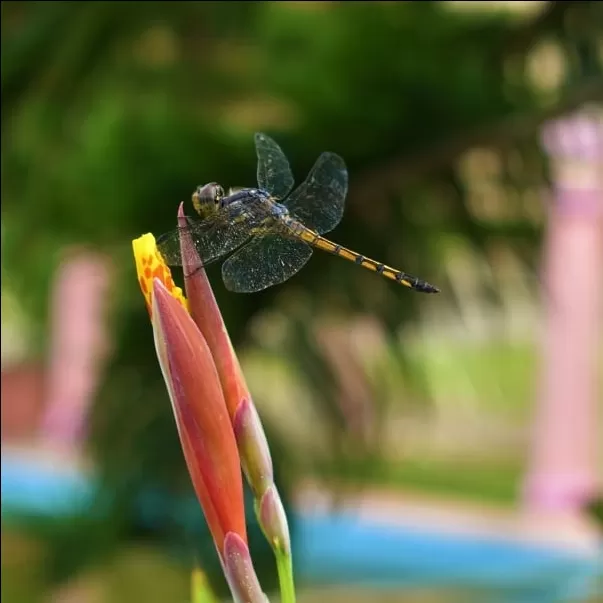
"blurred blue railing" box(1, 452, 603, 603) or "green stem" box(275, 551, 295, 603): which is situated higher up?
"blurred blue railing" box(1, 452, 603, 603)

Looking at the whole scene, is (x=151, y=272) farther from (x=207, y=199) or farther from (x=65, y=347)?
(x=65, y=347)

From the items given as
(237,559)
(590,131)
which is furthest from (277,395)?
(237,559)

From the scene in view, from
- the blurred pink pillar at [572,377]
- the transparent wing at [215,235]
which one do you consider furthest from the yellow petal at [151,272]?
the blurred pink pillar at [572,377]

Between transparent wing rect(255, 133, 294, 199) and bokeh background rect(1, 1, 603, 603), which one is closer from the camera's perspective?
transparent wing rect(255, 133, 294, 199)


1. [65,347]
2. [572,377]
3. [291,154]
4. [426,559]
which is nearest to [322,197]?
[291,154]

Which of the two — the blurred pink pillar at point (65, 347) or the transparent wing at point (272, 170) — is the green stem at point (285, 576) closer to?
the transparent wing at point (272, 170)

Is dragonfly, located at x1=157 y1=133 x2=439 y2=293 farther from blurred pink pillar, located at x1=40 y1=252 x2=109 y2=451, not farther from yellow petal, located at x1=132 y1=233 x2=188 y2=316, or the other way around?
blurred pink pillar, located at x1=40 y1=252 x2=109 y2=451

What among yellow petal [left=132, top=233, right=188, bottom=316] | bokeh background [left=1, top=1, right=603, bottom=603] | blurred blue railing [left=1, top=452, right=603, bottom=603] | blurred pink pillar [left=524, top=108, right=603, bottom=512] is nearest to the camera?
yellow petal [left=132, top=233, right=188, bottom=316]

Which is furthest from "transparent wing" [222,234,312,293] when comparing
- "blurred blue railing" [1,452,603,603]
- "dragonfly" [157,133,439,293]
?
"blurred blue railing" [1,452,603,603]

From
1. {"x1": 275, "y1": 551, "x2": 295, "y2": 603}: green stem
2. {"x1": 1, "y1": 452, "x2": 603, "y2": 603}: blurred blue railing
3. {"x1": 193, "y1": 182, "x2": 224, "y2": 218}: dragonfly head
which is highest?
{"x1": 1, "y1": 452, "x2": 603, "y2": 603}: blurred blue railing

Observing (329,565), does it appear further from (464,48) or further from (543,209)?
(464,48)
